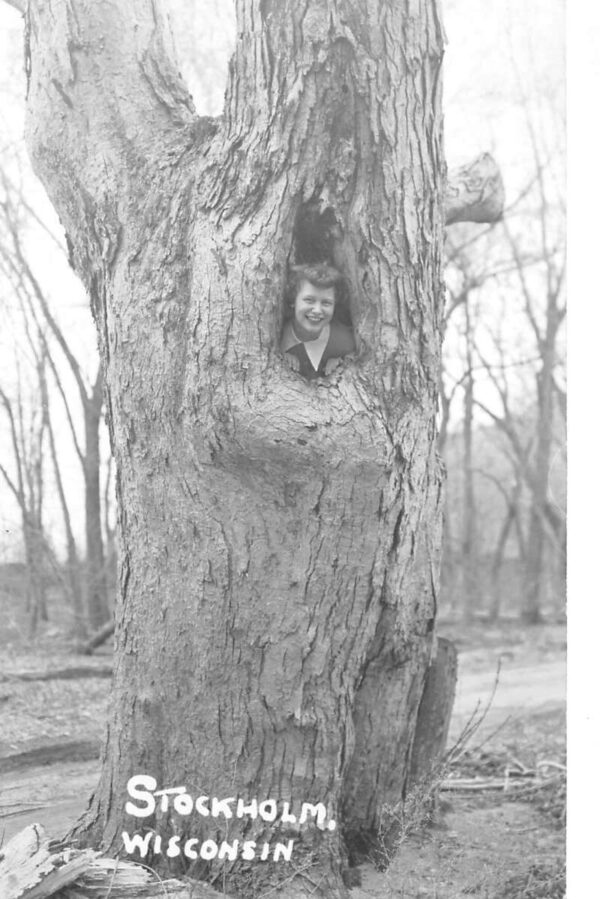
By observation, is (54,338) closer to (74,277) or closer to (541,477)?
(74,277)

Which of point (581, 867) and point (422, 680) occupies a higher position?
point (422, 680)

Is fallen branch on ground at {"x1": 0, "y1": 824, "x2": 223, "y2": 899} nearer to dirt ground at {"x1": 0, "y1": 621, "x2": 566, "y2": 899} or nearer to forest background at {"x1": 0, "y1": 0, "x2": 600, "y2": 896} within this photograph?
dirt ground at {"x1": 0, "y1": 621, "x2": 566, "y2": 899}

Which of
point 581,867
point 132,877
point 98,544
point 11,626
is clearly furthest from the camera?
point 98,544

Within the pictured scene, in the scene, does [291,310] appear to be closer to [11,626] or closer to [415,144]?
[415,144]

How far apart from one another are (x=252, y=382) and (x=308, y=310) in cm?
35

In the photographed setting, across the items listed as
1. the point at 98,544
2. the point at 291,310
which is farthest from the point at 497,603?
the point at 291,310

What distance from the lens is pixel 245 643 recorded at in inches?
116

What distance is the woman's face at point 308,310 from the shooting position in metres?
2.99

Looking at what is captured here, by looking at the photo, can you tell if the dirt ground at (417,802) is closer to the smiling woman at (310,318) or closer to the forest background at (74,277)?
the forest background at (74,277)

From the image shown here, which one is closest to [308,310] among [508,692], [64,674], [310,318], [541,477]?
[310,318]

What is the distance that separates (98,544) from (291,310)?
8.13ft

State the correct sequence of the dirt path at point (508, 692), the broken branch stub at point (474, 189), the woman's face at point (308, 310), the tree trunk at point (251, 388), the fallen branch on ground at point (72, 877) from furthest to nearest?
1. the dirt path at point (508, 692)
2. the broken branch stub at point (474, 189)
3. the woman's face at point (308, 310)
4. the tree trunk at point (251, 388)
5. the fallen branch on ground at point (72, 877)

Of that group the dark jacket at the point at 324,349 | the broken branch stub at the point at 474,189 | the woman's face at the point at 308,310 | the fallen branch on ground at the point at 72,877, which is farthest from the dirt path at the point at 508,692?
the woman's face at the point at 308,310

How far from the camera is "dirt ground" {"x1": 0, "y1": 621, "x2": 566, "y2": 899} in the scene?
319 cm
